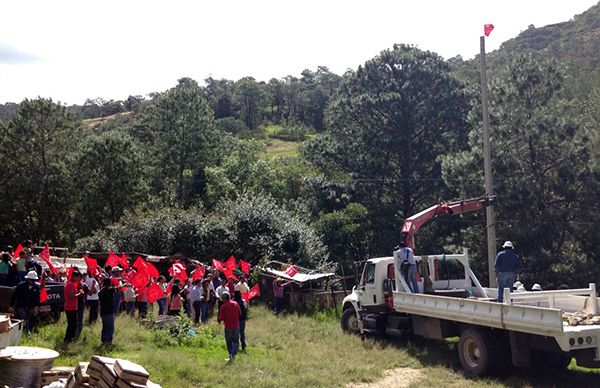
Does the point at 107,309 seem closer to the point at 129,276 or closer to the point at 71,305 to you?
the point at 71,305

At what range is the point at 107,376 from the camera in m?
10.1

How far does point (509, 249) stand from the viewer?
14984 millimetres

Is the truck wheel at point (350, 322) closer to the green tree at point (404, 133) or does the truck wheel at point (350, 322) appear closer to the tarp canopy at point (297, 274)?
the tarp canopy at point (297, 274)

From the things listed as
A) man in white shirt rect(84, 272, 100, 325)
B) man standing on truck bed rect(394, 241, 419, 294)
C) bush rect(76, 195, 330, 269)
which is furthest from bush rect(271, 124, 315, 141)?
man in white shirt rect(84, 272, 100, 325)

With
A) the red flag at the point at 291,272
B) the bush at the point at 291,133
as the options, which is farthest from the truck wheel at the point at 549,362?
the bush at the point at 291,133

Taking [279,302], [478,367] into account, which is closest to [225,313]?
[478,367]

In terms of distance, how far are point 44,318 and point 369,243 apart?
69.1ft

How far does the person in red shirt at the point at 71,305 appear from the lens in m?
14.4

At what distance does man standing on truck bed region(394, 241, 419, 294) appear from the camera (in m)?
17.3

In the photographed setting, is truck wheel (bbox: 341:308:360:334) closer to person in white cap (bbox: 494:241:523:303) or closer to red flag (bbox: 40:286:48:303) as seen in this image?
person in white cap (bbox: 494:241:523:303)

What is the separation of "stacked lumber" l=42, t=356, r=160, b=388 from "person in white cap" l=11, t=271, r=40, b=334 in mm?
4329

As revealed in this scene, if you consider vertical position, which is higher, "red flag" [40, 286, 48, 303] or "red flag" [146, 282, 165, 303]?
"red flag" [40, 286, 48, 303]

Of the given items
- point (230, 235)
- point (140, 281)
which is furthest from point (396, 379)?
point (230, 235)

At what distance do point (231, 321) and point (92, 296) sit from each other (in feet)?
13.6
